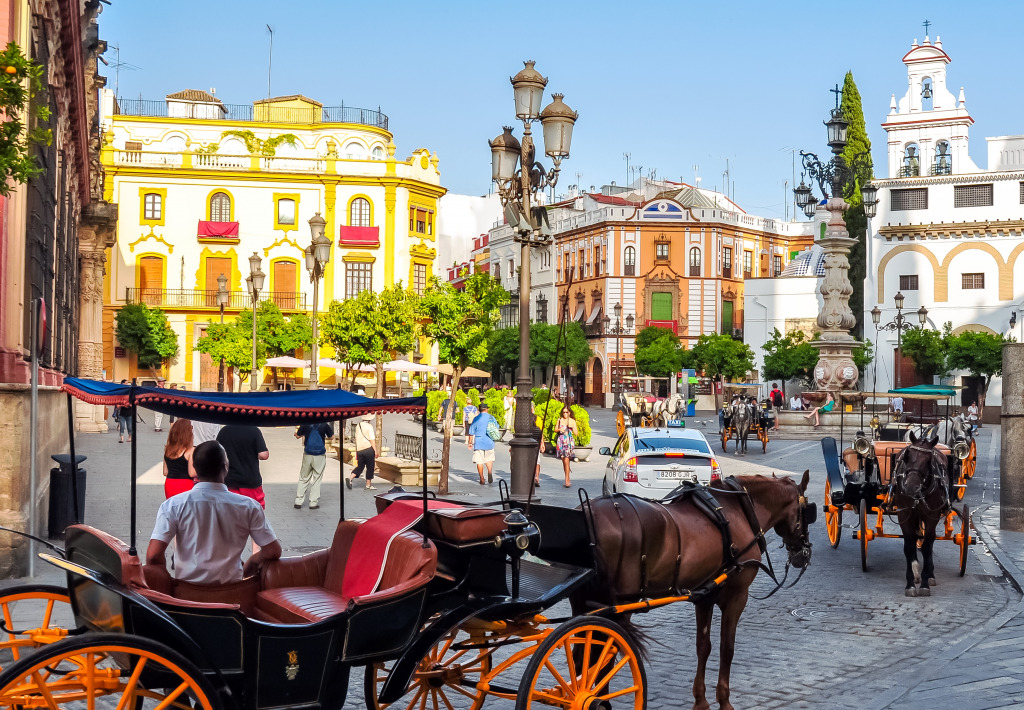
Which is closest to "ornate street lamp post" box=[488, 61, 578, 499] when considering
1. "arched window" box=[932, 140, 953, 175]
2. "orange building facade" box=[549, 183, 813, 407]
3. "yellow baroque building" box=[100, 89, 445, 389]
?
"yellow baroque building" box=[100, 89, 445, 389]

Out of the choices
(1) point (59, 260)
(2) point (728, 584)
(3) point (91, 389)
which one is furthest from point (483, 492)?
(3) point (91, 389)

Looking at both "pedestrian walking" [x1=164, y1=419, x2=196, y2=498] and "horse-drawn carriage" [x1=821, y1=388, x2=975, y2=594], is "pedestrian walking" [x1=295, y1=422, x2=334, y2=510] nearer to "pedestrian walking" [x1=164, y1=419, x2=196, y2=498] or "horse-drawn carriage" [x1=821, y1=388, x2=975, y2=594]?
"pedestrian walking" [x1=164, y1=419, x2=196, y2=498]

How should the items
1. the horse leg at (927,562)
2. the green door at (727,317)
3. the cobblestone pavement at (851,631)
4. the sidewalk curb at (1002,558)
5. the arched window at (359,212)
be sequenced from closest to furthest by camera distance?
the cobblestone pavement at (851,631)
the horse leg at (927,562)
the sidewalk curb at (1002,558)
the arched window at (359,212)
the green door at (727,317)

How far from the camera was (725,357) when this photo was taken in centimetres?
5959

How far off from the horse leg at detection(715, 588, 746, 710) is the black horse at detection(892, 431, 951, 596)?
4335 mm

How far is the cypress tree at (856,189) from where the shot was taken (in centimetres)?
6006

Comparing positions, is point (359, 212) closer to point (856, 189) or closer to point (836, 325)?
point (856, 189)

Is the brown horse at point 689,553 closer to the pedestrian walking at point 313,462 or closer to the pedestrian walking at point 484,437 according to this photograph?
the pedestrian walking at point 313,462

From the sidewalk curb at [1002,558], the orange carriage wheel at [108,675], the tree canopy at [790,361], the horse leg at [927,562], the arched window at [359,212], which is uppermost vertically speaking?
the arched window at [359,212]

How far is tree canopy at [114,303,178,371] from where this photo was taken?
180ft

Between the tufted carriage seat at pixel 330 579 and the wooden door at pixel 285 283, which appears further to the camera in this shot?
the wooden door at pixel 285 283

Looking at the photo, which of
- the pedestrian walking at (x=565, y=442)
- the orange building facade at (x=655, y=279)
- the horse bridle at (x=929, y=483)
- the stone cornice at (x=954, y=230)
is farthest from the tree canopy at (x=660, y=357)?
the horse bridle at (x=929, y=483)

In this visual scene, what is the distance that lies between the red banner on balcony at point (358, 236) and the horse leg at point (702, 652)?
53.9 m

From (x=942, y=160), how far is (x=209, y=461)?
60.6 m
